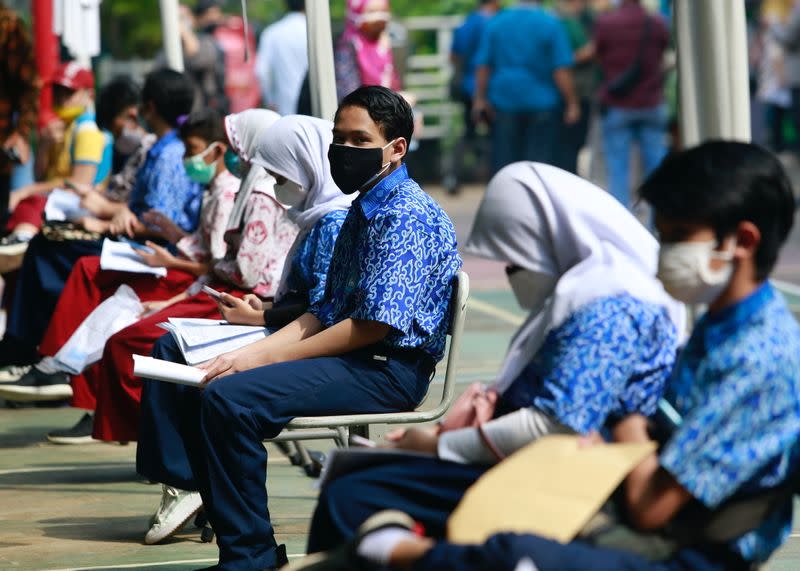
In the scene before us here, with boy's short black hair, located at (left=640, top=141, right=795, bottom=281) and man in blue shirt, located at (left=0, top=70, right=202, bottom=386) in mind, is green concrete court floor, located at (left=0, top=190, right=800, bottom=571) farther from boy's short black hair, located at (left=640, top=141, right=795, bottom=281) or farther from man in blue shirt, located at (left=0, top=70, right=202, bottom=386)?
boy's short black hair, located at (left=640, top=141, right=795, bottom=281)

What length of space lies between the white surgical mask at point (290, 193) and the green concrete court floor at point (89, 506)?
1104 millimetres

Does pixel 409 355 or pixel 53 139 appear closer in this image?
pixel 409 355

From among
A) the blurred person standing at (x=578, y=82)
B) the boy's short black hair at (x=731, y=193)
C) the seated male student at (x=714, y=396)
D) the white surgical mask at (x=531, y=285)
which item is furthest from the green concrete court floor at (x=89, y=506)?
the blurred person standing at (x=578, y=82)

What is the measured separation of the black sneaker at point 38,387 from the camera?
7900 millimetres

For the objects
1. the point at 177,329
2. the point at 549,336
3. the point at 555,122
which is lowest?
Answer: the point at 555,122

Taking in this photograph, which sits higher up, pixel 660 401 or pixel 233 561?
pixel 660 401

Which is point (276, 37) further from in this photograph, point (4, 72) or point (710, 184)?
point (710, 184)

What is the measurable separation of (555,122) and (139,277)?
9.13 metres

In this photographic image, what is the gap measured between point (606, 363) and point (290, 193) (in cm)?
231

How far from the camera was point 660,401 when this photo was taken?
3.34 m

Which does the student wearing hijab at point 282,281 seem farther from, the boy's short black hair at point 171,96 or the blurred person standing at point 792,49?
the blurred person standing at point 792,49

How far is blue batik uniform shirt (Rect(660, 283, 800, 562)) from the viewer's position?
3.03 metres

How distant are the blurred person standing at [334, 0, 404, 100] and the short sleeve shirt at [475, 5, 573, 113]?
3652mm

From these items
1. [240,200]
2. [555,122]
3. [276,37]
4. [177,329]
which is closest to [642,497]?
[177,329]
